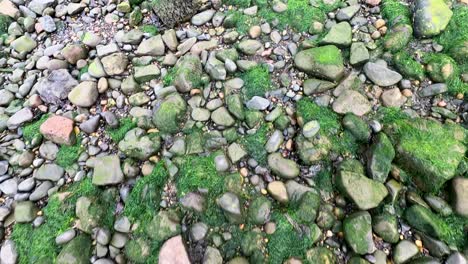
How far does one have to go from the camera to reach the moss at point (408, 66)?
265 cm

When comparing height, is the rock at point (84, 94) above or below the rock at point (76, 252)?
above

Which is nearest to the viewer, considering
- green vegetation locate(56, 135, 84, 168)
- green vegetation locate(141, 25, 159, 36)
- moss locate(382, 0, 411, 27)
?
green vegetation locate(56, 135, 84, 168)

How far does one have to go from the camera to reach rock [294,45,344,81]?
104 inches

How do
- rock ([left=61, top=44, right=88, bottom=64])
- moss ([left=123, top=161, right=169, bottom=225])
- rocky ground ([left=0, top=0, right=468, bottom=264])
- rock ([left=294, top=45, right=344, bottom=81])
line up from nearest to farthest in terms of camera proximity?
rocky ground ([left=0, top=0, right=468, bottom=264]) → moss ([left=123, top=161, right=169, bottom=225]) → rock ([left=294, top=45, right=344, bottom=81]) → rock ([left=61, top=44, right=88, bottom=64])

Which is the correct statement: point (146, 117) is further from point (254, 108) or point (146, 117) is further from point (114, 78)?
point (254, 108)

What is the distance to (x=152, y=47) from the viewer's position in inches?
117

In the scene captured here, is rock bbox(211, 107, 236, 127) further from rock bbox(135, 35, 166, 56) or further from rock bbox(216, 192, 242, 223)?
rock bbox(135, 35, 166, 56)

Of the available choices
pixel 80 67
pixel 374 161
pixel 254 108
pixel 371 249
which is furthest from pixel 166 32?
pixel 371 249

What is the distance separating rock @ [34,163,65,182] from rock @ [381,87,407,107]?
2362 millimetres

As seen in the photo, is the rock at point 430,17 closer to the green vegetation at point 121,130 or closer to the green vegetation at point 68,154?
the green vegetation at point 121,130

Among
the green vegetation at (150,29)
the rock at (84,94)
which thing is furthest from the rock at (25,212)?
the green vegetation at (150,29)

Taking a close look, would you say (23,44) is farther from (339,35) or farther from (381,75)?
(381,75)

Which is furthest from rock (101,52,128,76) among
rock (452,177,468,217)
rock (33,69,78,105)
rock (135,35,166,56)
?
rock (452,177,468,217)

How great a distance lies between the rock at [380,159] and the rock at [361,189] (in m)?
0.06
